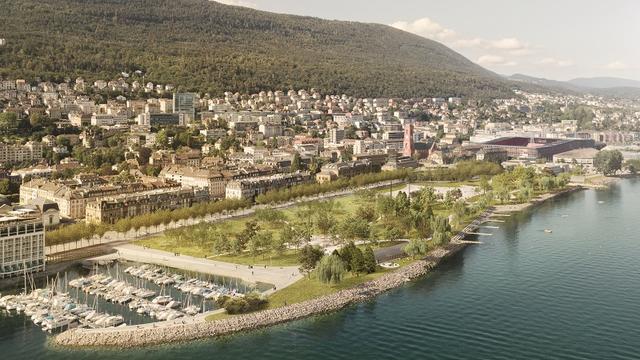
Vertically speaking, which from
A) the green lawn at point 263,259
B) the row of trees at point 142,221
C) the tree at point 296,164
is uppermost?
the tree at point 296,164

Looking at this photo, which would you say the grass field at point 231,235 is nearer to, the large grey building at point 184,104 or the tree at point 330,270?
the tree at point 330,270

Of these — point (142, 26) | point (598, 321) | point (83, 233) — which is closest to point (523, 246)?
point (598, 321)

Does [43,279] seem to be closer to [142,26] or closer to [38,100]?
[38,100]

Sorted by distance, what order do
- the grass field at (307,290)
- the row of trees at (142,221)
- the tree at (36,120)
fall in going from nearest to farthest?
the grass field at (307,290), the row of trees at (142,221), the tree at (36,120)

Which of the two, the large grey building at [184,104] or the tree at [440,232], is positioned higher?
the large grey building at [184,104]

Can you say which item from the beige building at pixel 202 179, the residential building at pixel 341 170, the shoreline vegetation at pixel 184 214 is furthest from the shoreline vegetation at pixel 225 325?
the residential building at pixel 341 170
